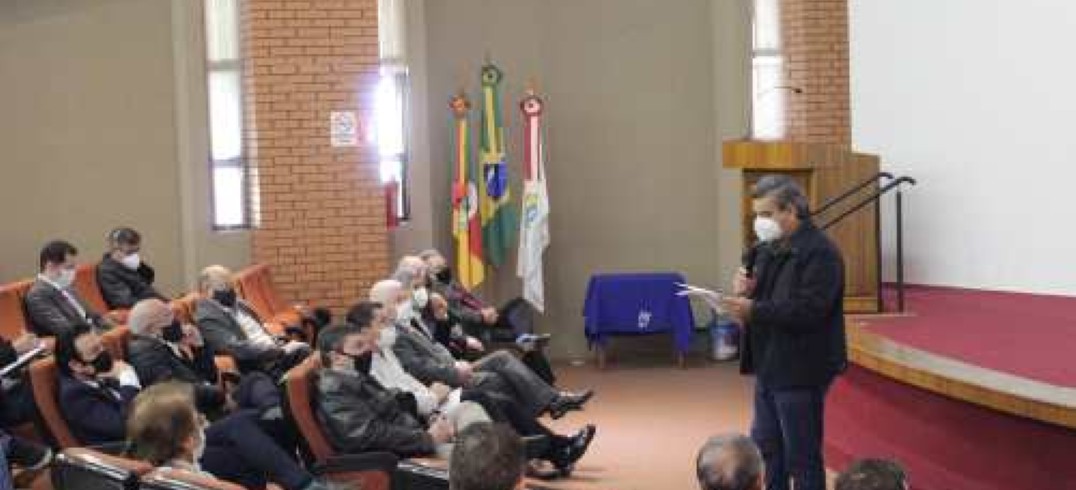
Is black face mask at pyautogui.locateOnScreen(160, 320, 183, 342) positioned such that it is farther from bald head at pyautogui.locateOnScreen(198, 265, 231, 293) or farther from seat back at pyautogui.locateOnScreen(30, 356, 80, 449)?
bald head at pyautogui.locateOnScreen(198, 265, 231, 293)

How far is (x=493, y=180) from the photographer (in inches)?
470

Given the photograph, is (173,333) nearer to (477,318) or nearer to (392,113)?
(477,318)

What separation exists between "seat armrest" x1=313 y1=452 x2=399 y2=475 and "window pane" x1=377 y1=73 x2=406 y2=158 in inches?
235

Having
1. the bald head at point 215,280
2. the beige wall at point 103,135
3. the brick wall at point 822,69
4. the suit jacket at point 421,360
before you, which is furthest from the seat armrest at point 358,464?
the brick wall at point 822,69

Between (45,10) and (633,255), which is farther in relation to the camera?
(633,255)

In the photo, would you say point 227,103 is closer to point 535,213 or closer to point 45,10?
point 45,10

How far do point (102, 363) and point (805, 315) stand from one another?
286 centimetres

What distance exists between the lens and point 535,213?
1204cm

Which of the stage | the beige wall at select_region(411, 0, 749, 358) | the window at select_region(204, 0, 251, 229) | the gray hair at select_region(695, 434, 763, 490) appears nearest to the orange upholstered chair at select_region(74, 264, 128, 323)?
the window at select_region(204, 0, 251, 229)

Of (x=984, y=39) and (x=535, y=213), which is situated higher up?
(x=984, y=39)

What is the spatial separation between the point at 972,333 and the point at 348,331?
3212mm

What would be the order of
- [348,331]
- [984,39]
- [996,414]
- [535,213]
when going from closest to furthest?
1. [996,414]
2. [348,331]
3. [984,39]
4. [535,213]

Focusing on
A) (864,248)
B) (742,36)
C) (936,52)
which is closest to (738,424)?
(864,248)

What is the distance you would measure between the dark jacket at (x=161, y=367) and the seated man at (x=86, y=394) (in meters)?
0.47
